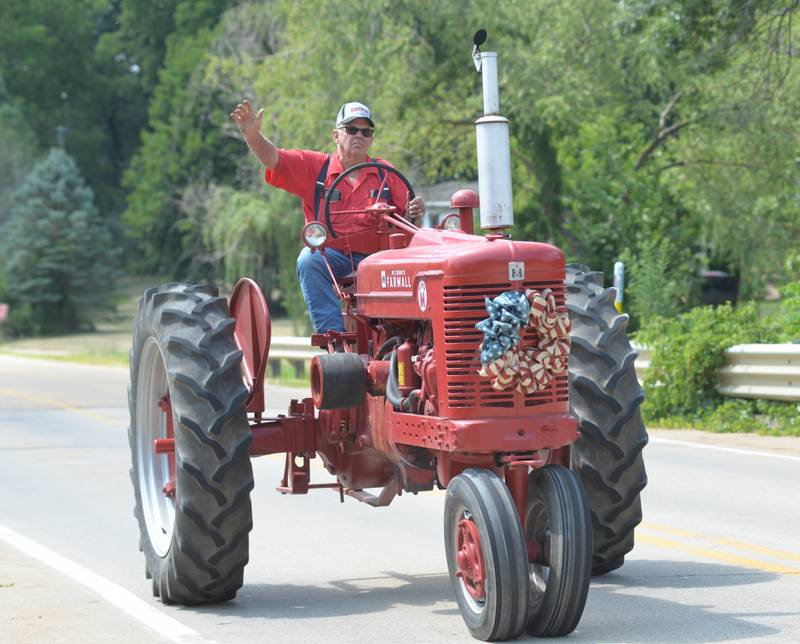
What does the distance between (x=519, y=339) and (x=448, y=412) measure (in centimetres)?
49

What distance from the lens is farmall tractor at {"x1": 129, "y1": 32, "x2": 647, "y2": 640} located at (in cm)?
674

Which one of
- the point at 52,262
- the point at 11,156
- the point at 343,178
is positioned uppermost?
the point at 11,156

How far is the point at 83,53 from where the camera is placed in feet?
292

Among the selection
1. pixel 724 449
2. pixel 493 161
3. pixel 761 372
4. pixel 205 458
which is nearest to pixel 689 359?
pixel 761 372

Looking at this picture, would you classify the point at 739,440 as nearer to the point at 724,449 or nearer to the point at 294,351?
the point at 724,449

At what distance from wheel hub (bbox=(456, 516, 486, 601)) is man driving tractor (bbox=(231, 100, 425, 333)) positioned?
1.96 metres

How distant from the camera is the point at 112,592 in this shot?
27.5ft

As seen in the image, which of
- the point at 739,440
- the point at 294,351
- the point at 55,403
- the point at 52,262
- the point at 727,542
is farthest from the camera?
the point at 52,262

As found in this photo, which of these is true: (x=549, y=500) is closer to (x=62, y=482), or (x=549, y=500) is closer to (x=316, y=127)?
(x=62, y=482)

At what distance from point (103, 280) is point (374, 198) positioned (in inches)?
2155

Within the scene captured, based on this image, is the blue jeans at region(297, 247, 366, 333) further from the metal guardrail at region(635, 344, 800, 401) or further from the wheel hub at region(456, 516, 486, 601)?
the metal guardrail at region(635, 344, 800, 401)

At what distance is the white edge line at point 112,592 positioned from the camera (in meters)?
7.26

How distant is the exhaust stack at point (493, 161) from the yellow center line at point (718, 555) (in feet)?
8.73

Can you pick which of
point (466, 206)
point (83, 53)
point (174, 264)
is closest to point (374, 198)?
point (466, 206)
